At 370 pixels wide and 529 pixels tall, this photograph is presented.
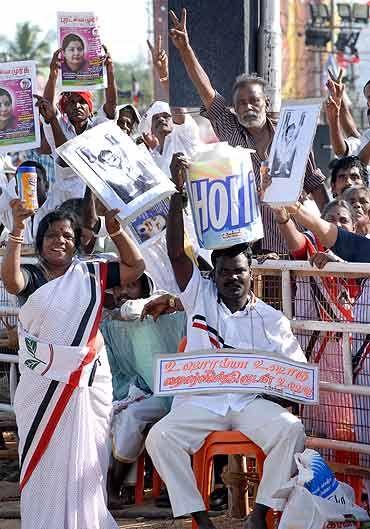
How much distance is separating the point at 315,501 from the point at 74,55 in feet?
12.7

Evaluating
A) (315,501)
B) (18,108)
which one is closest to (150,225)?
(18,108)

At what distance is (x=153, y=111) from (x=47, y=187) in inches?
41.1

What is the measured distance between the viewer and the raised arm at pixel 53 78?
27.2 ft

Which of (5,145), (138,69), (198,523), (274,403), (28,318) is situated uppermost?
(5,145)

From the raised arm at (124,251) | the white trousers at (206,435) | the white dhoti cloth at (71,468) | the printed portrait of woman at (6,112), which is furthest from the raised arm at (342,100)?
the white dhoti cloth at (71,468)

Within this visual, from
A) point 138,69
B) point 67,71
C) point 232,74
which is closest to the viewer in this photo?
point 232,74

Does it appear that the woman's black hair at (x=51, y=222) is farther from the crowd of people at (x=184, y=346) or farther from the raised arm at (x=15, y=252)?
the raised arm at (x=15, y=252)

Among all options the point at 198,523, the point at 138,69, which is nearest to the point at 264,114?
the point at 198,523

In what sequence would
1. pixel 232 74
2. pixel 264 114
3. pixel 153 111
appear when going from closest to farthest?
pixel 264 114 → pixel 232 74 → pixel 153 111

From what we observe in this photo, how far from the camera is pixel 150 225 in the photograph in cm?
746

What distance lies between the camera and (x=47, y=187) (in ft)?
28.0

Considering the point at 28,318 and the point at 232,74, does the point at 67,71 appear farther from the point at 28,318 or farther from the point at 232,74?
the point at 28,318

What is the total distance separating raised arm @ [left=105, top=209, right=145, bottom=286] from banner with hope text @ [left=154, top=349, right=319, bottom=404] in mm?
455

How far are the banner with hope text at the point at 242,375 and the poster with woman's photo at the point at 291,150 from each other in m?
0.78
